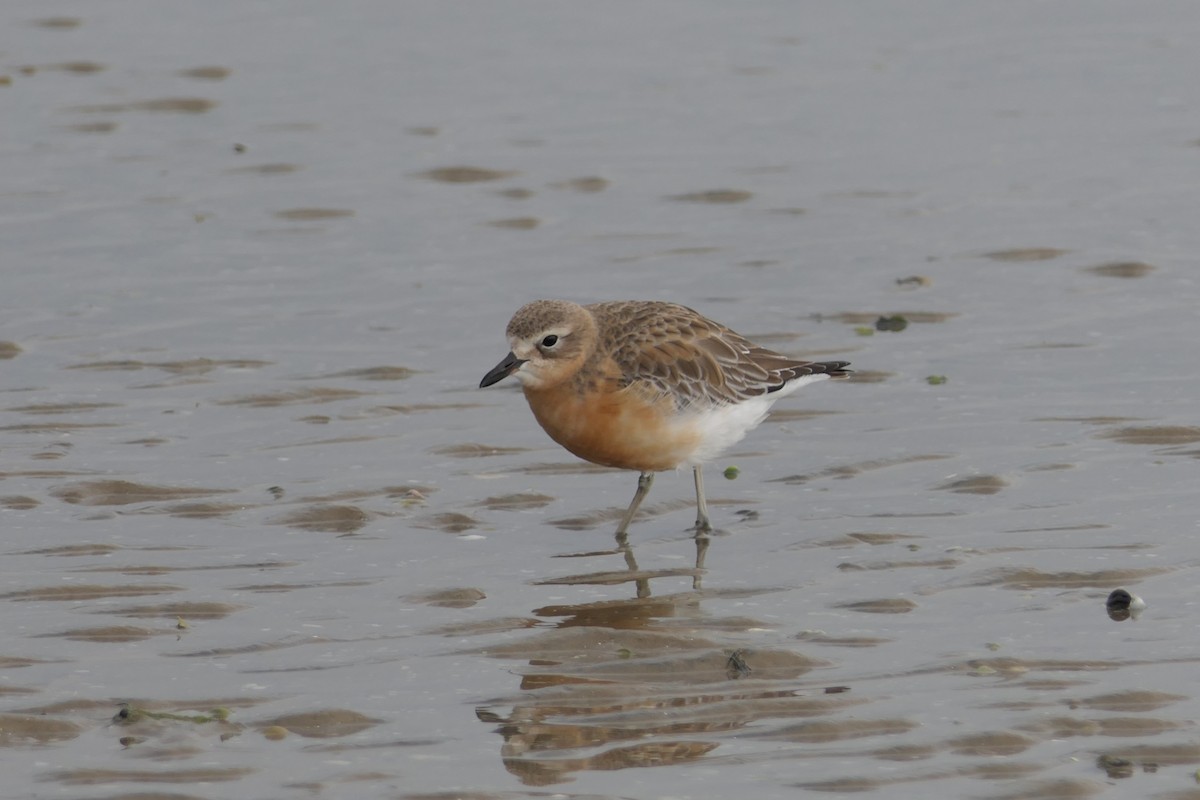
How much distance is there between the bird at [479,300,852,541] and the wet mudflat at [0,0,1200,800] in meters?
0.43

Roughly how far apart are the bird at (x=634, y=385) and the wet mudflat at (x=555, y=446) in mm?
431

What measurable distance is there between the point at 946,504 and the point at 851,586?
4.80 ft

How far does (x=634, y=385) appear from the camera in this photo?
10836 millimetres

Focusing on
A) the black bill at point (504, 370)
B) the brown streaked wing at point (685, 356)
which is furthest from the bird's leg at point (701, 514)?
the black bill at point (504, 370)

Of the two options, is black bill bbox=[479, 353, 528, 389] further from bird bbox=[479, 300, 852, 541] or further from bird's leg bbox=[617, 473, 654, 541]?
bird's leg bbox=[617, 473, 654, 541]

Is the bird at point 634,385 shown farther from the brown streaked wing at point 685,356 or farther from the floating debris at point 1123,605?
the floating debris at point 1123,605

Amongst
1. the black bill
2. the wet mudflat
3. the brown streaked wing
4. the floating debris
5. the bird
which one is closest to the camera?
the wet mudflat

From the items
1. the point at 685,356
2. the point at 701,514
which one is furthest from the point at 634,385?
the point at 701,514

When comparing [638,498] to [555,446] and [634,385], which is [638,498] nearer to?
[634,385]

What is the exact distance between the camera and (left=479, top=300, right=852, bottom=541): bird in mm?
10648

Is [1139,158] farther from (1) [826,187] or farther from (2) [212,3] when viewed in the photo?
(2) [212,3]

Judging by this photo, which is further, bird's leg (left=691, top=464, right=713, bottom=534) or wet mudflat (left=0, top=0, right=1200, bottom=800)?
bird's leg (left=691, top=464, right=713, bottom=534)

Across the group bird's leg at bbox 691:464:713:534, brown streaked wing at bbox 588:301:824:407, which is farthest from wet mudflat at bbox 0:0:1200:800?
brown streaked wing at bbox 588:301:824:407

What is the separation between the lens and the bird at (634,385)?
10648mm
